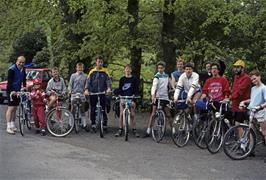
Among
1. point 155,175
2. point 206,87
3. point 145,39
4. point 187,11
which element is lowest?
point 155,175

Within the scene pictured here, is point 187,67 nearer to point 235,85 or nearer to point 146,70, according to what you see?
point 235,85

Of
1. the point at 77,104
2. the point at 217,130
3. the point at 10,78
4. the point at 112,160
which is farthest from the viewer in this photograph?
the point at 77,104

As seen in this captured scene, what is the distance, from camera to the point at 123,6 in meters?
18.0

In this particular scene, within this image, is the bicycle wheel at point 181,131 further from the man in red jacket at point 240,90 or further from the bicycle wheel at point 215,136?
the man in red jacket at point 240,90

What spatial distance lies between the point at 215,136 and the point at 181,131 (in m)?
1.05

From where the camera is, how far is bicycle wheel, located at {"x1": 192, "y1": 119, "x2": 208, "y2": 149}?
11.1m

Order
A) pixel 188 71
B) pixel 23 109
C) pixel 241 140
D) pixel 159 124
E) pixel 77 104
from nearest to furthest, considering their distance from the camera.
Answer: pixel 241 140 < pixel 188 71 < pixel 159 124 < pixel 23 109 < pixel 77 104

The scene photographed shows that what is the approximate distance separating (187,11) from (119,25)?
3.81 meters

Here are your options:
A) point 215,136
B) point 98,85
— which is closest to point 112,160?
point 215,136

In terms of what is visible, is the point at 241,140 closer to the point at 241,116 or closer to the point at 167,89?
the point at 241,116

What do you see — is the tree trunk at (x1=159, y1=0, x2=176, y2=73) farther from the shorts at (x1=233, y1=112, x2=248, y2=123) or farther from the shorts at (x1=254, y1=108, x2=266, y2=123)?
the shorts at (x1=254, y1=108, x2=266, y2=123)

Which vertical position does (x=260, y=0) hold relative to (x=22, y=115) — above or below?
above

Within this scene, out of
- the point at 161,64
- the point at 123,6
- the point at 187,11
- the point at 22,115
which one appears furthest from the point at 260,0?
the point at 22,115

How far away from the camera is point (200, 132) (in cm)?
1116
